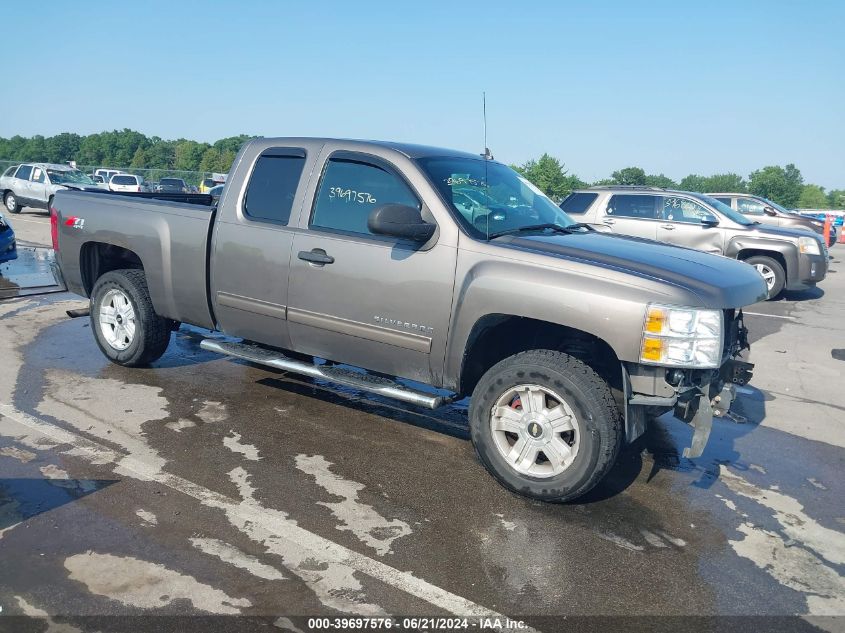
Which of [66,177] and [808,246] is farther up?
[66,177]

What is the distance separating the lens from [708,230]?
12.9 m

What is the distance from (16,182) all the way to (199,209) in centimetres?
2255

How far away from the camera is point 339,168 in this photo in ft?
16.5

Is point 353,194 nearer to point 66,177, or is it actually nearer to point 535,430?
point 535,430

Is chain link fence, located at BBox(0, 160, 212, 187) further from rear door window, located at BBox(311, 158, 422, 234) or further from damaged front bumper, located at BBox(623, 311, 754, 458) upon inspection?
damaged front bumper, located at BBox(623, 311, 754, 458)

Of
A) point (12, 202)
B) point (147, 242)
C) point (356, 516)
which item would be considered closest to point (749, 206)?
point (147, 242)

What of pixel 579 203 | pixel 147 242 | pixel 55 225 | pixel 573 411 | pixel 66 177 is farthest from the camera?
pixel 66 177

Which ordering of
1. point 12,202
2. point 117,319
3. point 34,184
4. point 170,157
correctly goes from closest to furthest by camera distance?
1. point 117,319
2. point 34,184
3. point 12,202
4. point 170,157

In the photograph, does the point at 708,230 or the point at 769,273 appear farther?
the point at 708,230

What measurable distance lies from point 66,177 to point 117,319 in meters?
20.9

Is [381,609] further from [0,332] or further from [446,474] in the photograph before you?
[0,332]

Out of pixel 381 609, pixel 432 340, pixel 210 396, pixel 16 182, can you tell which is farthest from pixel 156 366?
pixel 16 182

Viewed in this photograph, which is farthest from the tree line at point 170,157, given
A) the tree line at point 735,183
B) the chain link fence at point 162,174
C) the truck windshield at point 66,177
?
the truck windshield at point 66,177

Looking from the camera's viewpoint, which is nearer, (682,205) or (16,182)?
(682,205)
